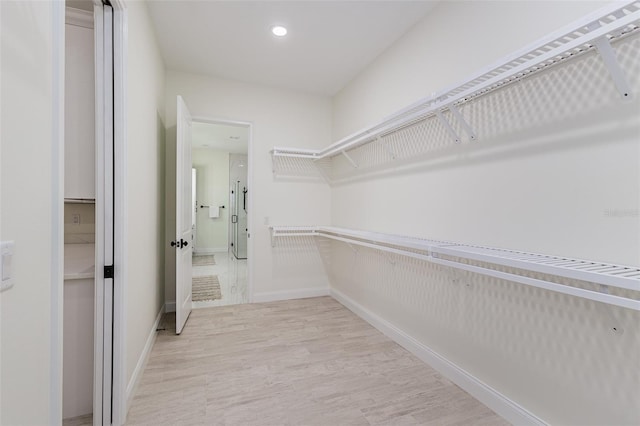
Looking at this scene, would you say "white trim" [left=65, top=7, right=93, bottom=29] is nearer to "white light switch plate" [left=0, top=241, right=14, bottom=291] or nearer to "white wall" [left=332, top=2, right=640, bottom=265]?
"white light switch plate" [left=0, top=241, right=14, bottom=291]

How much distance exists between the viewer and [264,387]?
197cm

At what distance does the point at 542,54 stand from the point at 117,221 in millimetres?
2287

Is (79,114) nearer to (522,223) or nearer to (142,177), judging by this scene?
(142,177)

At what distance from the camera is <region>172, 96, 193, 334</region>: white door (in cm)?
274

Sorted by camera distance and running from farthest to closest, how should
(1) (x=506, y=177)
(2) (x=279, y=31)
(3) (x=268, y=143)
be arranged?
(3) (x=268, y=143) → (2) (x=279, y=31) → (1) (x=506, y=177)

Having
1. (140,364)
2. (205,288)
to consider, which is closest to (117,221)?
(140,364)

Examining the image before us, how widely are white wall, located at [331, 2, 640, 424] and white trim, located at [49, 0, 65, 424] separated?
6.75ft

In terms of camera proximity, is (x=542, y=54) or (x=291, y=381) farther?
(x=291, y=381)

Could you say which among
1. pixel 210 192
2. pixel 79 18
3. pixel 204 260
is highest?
pixel 79 18

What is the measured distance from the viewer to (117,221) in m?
1.64

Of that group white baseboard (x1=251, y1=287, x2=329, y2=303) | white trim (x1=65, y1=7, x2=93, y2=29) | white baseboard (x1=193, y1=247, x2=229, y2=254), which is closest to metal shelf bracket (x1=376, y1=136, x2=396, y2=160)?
white baseboard (x1=251, y1=287, x2=329, y2=303)

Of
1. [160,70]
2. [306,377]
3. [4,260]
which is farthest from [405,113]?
[160,70]

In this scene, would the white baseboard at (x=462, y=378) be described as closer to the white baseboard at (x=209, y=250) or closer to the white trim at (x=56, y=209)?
the white trim at (x=56, y=209)

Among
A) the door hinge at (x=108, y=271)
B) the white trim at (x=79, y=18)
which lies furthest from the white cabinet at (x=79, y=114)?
the door hinge at (x=108, y=271)
